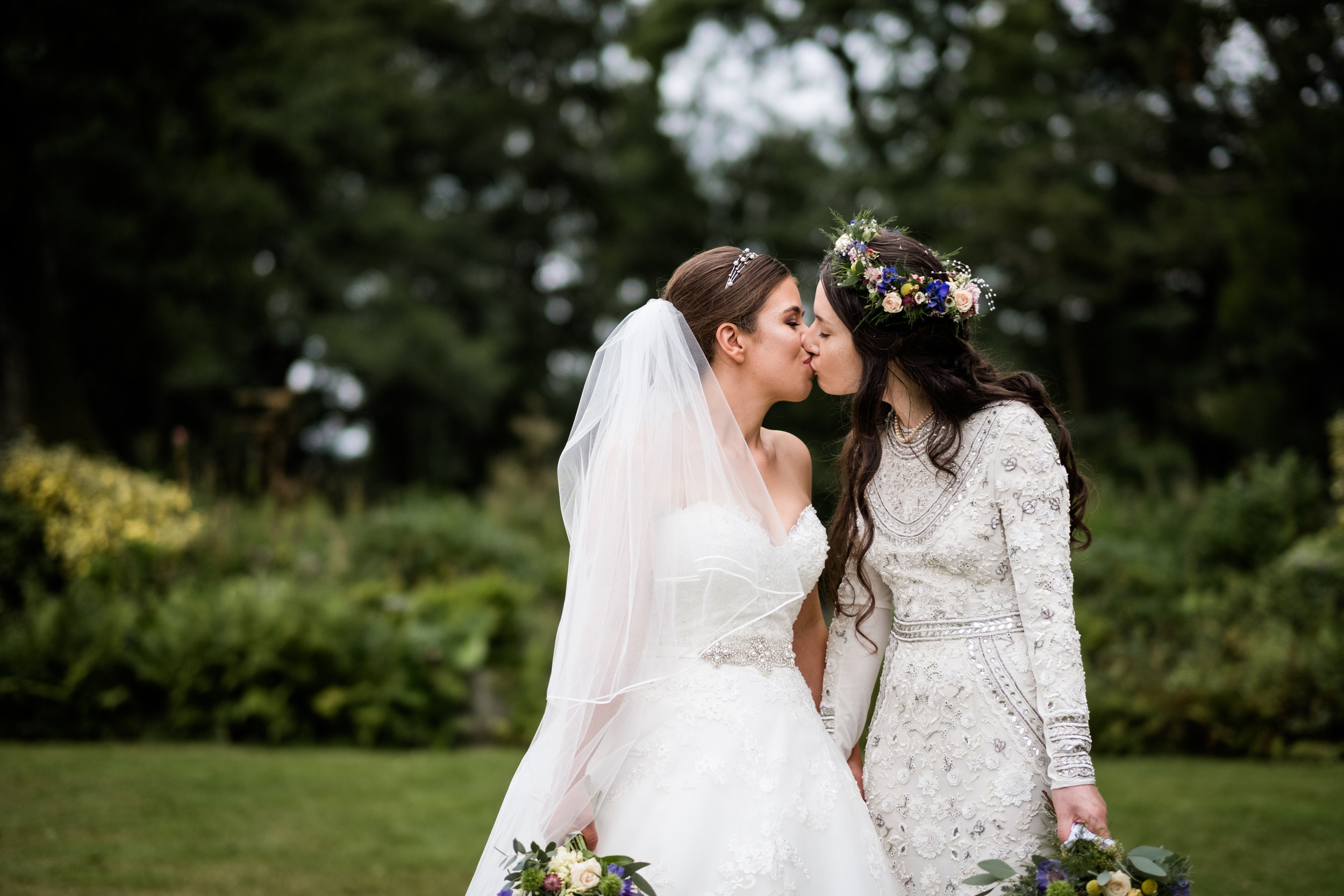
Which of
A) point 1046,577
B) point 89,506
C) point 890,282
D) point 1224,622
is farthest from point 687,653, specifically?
point 89,506

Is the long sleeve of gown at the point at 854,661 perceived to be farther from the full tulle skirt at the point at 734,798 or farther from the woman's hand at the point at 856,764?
the full tulle skirt at the point at 734,798

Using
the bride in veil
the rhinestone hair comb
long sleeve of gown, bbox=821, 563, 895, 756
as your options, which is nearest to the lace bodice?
long sleeve of gown, bbox=821, 563, 895, 756

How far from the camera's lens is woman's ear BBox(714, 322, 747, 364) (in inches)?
143

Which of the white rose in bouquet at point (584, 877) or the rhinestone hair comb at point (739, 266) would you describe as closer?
the white rose in bouquet at point (584, 877)

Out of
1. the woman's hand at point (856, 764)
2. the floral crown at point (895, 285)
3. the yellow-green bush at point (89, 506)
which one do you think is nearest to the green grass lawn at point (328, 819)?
the yellow-green bush at point (89, 506)

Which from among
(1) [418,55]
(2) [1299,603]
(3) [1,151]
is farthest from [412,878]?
(1) [418,55]

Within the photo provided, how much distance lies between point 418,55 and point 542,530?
17105 millimetres

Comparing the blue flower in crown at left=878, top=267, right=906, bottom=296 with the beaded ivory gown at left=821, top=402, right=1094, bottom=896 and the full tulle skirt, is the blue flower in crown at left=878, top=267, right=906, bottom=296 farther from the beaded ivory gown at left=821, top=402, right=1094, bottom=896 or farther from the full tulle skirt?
the full tulle skirt

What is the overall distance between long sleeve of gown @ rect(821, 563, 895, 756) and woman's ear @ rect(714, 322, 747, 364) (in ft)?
2.65

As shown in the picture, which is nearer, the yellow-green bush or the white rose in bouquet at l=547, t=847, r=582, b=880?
the white rose in bouquet at l=547, t=847, r=582, b=880

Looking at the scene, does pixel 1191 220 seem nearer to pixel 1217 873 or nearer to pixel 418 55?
pixel 1217 873

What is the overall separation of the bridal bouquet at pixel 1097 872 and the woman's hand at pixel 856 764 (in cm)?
71

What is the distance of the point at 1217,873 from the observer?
526cm

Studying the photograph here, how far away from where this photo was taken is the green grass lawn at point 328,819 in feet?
17.6
